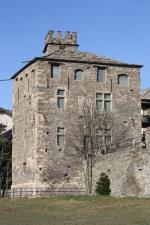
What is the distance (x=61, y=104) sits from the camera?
5078 cm

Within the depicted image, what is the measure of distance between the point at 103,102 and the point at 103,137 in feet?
11.2

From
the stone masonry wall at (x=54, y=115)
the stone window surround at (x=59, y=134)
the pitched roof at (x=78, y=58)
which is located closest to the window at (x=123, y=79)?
the stone masonry wall at (x=54, y=115)

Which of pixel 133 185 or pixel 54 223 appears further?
pixel 133 185

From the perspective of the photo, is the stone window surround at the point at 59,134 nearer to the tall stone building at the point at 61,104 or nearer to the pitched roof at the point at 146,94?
the tall stone building at the point at 61,104

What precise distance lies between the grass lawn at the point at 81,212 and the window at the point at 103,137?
42.7ft

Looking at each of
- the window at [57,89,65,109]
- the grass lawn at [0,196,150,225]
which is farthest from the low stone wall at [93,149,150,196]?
the window at [57,89,65,109]

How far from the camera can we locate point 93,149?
164ft

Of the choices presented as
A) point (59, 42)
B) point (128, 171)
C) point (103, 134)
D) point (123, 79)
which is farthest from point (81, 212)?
point (59, 42)

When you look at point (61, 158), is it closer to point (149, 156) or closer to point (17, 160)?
point (17, 160)

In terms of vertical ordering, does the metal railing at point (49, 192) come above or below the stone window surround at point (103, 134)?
below

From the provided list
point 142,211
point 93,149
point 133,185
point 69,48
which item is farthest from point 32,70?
point 142,211

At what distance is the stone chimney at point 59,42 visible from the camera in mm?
56562

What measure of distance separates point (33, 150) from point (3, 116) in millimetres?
34026

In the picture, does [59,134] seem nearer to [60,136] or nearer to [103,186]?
[60,136]
